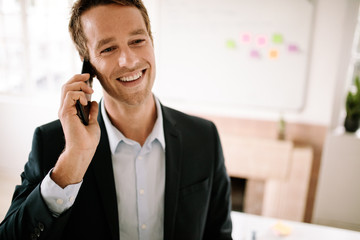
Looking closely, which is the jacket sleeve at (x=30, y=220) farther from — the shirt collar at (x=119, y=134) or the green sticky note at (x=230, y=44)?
the green sticky note at (x=230, y=44)

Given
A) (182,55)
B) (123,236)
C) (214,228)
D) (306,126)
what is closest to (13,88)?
(123,236)

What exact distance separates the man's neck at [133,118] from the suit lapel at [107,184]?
0.46 feet

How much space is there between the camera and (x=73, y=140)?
88 centimetres

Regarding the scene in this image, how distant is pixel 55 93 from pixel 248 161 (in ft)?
7.70

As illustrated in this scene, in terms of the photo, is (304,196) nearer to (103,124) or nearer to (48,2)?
(103,124)

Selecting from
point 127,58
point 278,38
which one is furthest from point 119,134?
point 278,38

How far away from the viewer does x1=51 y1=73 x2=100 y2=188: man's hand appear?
2.85ft

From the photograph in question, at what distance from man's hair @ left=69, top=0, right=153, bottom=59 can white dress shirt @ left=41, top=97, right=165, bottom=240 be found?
252 mm

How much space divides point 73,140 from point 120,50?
0.36 m

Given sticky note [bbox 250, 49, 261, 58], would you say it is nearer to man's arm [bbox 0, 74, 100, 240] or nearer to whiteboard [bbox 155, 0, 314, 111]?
whiteboard [bbox 155, 0, 314, 111]

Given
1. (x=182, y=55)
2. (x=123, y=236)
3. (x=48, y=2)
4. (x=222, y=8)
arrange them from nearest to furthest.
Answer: (x=48, y=2) → (x=123, y=236) → (x=222, y=8) → (x=182, y=55)

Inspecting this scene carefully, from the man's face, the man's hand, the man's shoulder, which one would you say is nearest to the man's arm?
the man's hand

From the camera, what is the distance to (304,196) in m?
2.98

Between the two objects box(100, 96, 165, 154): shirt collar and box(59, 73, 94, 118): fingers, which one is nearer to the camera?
box(59, 73, 94, 118): fingers
